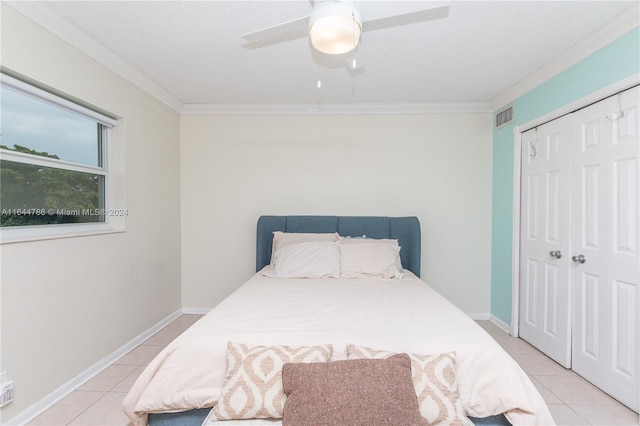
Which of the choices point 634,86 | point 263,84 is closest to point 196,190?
point 263,84

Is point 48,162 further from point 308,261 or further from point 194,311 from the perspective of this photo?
point 194,311

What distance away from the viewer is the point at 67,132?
243 cm

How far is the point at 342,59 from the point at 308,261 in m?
1.85

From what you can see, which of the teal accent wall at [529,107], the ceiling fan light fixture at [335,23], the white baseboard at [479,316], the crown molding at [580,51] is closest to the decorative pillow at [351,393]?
the ceiling fan light fixture at [335,23]

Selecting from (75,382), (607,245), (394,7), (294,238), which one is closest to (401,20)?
(394,7)

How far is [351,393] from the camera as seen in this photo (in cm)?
135

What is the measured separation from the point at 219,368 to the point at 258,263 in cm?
217

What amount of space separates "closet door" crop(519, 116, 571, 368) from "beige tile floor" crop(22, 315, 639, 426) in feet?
0.79

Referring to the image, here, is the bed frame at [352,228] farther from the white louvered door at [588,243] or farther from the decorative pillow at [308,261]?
the white louvered door at [588,243]

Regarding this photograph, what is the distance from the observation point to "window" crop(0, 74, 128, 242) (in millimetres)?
1971

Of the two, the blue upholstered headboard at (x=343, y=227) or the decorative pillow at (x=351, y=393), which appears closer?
the decorative pillow at (x=351, y=393)

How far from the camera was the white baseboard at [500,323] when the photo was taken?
350cm

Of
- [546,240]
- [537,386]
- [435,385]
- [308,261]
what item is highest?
[546,240]

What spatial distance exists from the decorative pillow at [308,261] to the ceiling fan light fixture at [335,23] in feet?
6.64
